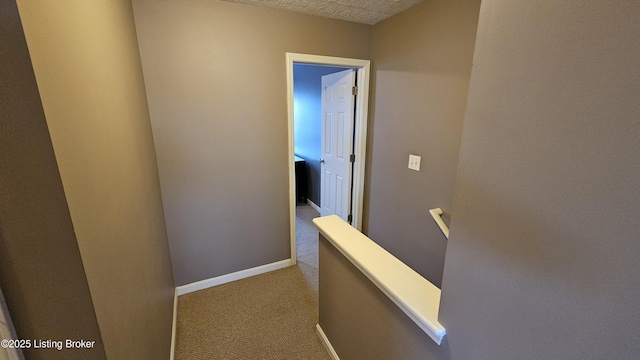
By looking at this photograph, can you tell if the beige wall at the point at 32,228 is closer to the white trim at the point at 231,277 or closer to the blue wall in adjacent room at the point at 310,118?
the white trim at the point at 231,277

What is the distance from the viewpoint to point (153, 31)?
5.69 feet

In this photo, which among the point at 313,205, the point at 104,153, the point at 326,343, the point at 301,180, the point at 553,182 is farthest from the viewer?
the point at 301,180

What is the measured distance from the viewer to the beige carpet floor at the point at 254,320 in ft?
5.67

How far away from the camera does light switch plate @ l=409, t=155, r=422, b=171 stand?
2.10 metres

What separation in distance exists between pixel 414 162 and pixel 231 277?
1.99m

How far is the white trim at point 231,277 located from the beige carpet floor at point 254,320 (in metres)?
0.04

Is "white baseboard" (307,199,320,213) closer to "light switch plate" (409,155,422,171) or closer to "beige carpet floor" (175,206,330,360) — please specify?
"beige carpet floor" (175,206,330,360)

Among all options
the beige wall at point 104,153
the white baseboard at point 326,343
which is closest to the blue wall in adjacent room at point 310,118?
the white baseboard at point 326,343

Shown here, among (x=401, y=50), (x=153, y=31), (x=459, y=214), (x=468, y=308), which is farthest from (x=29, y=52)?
(x=401, y=50)

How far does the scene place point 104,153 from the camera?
0.84 metres

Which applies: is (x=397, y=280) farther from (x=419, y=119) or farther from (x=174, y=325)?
(x=174, y=325)

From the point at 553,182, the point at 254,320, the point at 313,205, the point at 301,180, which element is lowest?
the point at 254,320

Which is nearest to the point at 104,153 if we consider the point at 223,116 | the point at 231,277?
the point at 223,116

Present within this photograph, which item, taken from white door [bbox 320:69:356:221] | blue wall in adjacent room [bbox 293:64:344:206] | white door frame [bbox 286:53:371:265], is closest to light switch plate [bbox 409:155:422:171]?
white door frame [bbox 286:53:371:265]
